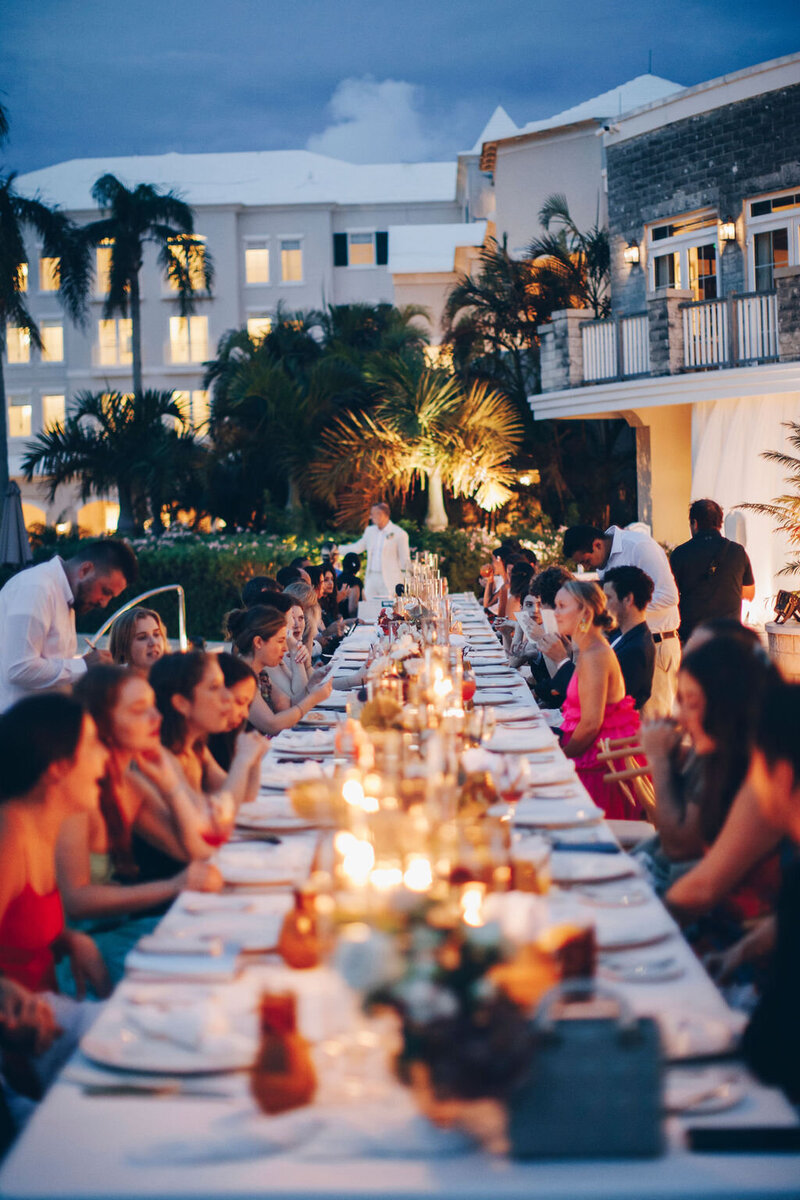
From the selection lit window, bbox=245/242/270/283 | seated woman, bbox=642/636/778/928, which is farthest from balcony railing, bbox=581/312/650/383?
lit window, bbox=245/242/270/283

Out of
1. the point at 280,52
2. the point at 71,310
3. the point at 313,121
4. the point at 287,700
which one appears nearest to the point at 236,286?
the point at 71,310

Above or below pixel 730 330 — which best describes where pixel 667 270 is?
above

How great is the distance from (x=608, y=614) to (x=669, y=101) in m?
13.3

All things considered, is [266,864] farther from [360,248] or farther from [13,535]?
[360,248]

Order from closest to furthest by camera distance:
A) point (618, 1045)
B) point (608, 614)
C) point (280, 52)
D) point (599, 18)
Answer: point (618, 1045) → point (608, 614) → point (599, 18) → point (280, 52)

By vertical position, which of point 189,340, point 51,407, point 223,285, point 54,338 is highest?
point 223,285

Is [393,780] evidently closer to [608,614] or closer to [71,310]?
[608,614]

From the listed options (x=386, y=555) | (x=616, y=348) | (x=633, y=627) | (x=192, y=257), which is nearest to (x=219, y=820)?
(x=633, y=627)

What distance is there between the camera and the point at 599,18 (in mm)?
80938

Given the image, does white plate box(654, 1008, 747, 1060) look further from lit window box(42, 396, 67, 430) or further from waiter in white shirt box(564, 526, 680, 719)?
lit window box(42, 396, 67, 430)

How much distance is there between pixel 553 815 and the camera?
12.2ft

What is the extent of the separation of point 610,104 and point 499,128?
311 centimetres

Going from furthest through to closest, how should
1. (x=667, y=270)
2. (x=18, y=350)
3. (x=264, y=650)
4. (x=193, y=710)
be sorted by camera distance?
(x=18, y=350), (x=667, y=270), (x=264, y=650), (x=193, y=710)

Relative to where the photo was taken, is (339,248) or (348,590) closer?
(348,590)
